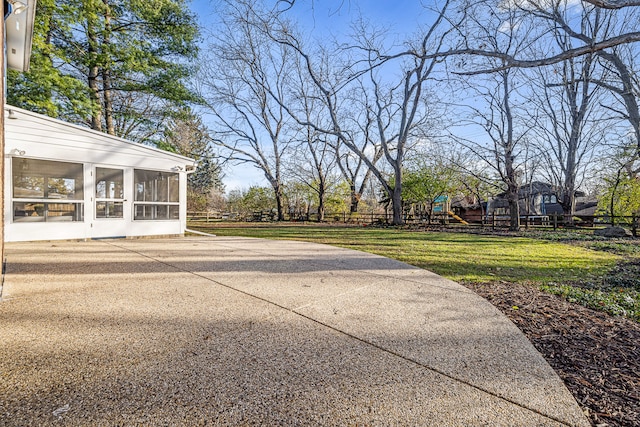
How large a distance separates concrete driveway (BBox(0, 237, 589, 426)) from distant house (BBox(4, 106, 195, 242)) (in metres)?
3.78

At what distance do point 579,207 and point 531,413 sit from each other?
40.3 metres

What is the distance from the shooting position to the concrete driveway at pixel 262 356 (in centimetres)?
132

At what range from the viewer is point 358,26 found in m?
12.3

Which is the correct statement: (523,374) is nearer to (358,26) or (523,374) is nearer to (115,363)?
(115,363)

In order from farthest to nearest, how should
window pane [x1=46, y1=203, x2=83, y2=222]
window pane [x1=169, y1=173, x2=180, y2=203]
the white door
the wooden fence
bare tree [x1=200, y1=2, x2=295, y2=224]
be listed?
1. bare tree [x1=200, y1=2, x2=295, y2=224]
2. the wooden fence
3. window pane [x1=169, y1=173, x2=180, y2=203]
4. the white door
5. window pane [x1=46, y1=203, x2=83, y2=222]

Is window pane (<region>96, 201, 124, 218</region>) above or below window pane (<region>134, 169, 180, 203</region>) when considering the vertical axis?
below

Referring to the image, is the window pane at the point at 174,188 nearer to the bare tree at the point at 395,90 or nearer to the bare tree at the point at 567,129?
the bare tree at the point at 395,90

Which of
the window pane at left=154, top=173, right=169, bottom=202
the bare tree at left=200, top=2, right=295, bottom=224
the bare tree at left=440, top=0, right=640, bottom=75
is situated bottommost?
the window pane at left=154, top=173, right=169, bottom=202

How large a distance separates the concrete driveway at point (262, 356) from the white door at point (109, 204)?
404 cm

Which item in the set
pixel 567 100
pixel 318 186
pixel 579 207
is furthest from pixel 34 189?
pixel 579 207

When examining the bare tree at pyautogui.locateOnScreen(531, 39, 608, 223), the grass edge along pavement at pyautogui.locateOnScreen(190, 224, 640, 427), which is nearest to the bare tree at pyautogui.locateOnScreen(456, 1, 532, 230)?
the bare tree at pyautogui.locateOnScreen(531, 39, 608, 223)

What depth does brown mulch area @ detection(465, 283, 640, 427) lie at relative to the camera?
1436 millimetres

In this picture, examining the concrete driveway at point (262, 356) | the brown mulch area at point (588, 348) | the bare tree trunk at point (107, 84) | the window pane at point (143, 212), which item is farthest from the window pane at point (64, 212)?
the brown mulch area at point (588, 348)

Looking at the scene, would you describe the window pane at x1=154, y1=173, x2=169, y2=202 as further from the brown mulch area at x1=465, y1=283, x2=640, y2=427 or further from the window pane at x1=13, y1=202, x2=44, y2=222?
the brown mulch area at x1=465, y1=283, x2=640, y2=427
